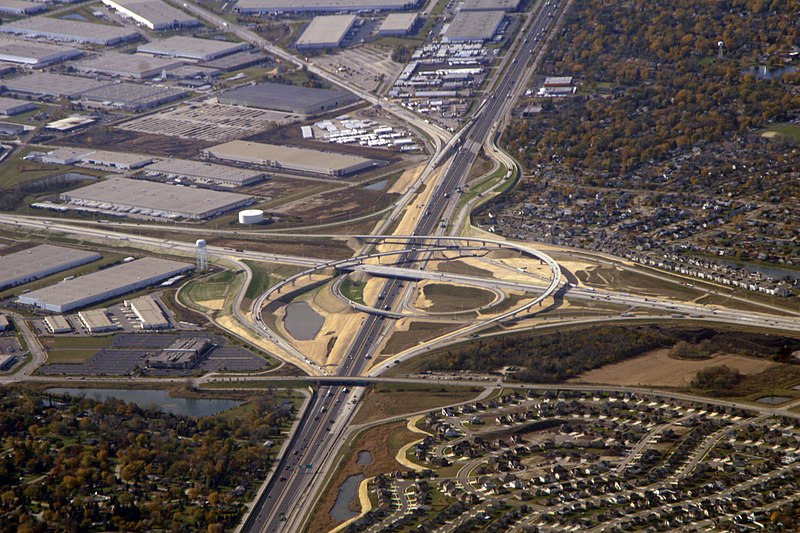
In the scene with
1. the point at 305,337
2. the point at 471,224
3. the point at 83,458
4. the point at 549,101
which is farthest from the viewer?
the point at 549,101

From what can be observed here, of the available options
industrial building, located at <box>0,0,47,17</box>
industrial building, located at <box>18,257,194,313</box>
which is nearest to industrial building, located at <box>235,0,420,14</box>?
industrial building, located at <box>0,0,47,17</box>

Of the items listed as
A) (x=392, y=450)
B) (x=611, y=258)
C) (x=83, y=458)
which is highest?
(x=611, y=258)

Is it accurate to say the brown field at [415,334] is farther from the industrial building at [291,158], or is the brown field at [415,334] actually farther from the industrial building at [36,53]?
the industrial building at [36,53]

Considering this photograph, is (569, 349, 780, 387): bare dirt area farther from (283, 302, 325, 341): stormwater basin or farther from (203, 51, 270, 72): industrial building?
(203, 51, 270, 72): industrial building

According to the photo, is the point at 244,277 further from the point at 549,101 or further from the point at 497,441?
the point at 549,101

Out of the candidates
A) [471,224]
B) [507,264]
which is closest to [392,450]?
[507,264]

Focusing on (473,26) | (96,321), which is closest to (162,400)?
(96,321)
